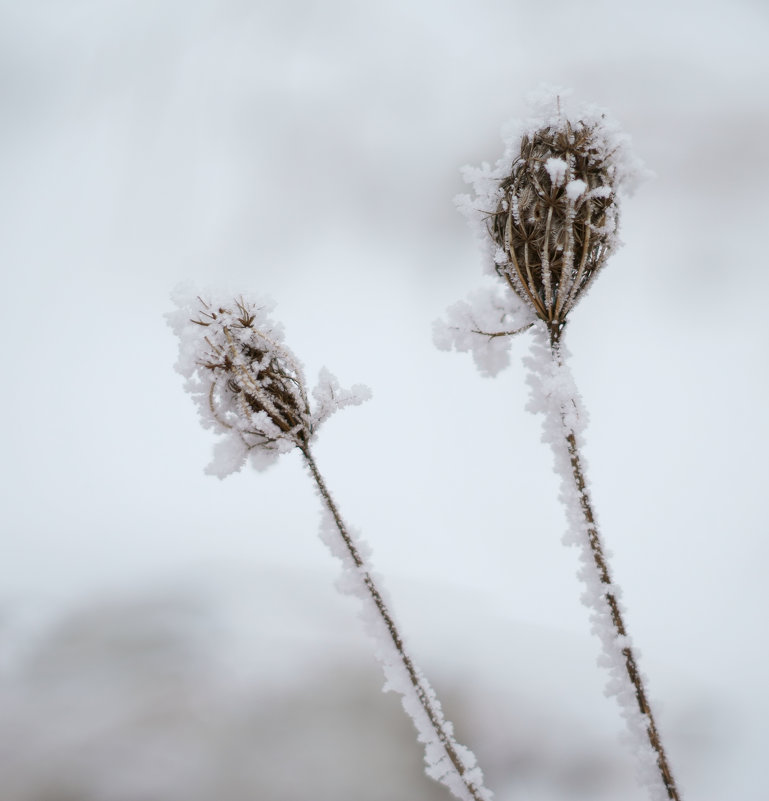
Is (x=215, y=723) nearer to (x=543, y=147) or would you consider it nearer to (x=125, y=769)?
(x=125, y=769)

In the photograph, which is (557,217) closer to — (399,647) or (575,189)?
(575,189)

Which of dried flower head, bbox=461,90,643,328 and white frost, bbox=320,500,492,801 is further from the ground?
dried flower head, bbox=461,90,643,328

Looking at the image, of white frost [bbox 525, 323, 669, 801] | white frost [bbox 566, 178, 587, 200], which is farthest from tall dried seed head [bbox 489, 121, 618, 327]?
white frost [bbox 525, 323, 669, 801]

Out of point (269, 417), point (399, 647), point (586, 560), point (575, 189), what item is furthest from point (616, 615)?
point (575, 189)

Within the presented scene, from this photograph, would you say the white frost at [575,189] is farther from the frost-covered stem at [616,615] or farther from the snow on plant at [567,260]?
the frost-covered stem at [616,615]

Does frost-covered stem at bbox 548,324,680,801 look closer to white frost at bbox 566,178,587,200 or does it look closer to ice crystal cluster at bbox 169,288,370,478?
white frost at bbox 566,178,587,200

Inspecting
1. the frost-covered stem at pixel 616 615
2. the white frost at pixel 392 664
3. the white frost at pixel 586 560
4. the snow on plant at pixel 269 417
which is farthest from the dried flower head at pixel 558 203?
the white frost at pixel 392 664
